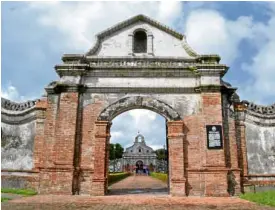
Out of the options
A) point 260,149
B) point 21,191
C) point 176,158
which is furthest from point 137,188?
point 21,191

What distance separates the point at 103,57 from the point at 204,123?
461 centimetres

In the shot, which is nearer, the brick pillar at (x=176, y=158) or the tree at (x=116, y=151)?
the brick pillar at (x=176, y=158)

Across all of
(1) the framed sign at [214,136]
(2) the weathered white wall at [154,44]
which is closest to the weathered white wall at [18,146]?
(2) the weathered white wall at [154,44]

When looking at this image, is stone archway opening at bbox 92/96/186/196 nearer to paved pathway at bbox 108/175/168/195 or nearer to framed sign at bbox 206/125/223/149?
framed sign at bbox 206/125/223/149

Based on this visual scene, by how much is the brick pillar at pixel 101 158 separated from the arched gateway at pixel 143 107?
3 centimetres

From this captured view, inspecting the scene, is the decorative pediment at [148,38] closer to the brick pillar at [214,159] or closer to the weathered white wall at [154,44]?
the weathered white wall at [154,44]

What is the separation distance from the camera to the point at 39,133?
1224 centimetres

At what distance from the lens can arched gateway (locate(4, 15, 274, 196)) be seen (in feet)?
35.6

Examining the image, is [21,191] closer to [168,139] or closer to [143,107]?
[143,107]

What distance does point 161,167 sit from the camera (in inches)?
2352

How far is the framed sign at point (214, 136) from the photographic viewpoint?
1098 cm

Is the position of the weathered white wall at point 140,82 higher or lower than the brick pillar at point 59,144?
higher

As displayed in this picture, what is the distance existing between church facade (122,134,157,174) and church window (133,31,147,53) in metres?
50.0

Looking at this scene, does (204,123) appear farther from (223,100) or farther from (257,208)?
(257,208)
